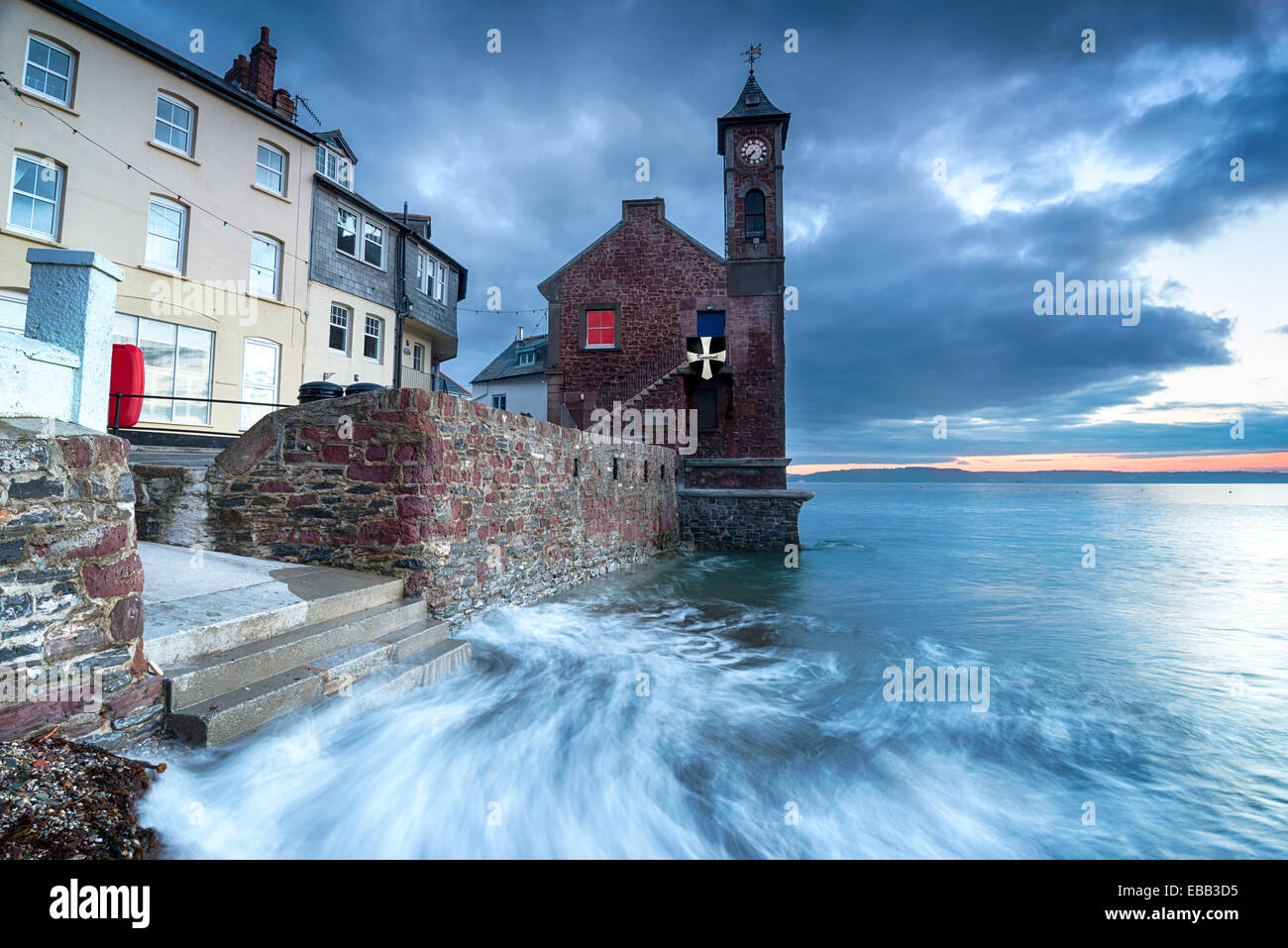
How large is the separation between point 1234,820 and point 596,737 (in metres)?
4.65

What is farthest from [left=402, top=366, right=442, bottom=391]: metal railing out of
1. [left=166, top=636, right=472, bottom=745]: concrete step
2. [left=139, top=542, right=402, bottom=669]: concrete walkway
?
[left=166, top=636, right=472, bottom=745]: concrete step

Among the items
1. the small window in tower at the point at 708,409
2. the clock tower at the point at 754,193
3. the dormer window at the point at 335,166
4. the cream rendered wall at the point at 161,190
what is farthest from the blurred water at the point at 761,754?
the dormer window at the point at 335,166

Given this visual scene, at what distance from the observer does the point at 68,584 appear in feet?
9.95

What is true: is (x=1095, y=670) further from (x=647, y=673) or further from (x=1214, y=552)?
(x=1214, y=552)

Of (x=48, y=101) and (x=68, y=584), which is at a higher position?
(x=48, y=101)

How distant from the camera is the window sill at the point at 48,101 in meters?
11.0

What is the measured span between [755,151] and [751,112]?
4.47ft

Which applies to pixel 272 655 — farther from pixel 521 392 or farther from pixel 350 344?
pixel 521 392

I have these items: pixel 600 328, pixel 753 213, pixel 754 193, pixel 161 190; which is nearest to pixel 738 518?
pixel 600 328

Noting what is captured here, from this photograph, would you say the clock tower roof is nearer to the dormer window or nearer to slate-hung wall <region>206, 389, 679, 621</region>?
the dormer window

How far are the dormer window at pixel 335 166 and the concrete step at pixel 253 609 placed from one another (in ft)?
54.9

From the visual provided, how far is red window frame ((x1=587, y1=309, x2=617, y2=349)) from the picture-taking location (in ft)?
66.5

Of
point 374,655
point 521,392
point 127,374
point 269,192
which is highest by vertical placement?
point 269,192
